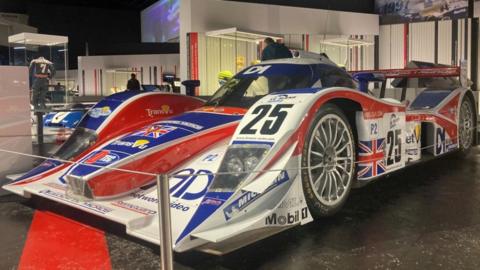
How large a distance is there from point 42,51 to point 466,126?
8.23 metres

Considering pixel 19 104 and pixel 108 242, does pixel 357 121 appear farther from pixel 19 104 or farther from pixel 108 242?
pixel 19 104

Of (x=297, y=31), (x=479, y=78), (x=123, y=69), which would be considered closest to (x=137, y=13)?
(x=123, y=69)

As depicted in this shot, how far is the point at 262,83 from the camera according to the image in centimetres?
406

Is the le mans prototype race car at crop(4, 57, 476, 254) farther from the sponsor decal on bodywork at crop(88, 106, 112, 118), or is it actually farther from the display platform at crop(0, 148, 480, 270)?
the display platform at crop(0, 148, 480, 270)

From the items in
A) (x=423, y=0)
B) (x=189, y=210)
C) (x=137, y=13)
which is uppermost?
(x=137, y=13)

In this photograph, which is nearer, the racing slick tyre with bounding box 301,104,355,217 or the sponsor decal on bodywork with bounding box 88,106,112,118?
the racing slick tyre with bounding box 301,104,355,217

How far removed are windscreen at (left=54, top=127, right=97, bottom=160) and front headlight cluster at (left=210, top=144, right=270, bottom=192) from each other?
60.2 inches

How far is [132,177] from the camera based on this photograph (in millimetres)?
3176

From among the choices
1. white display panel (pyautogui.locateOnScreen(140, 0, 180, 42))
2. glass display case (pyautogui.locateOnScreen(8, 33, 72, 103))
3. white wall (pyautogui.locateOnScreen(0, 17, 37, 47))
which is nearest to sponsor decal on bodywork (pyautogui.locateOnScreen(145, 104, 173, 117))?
glass display case (pyautogui.locateOnScreen(8, 33, 72, 103))

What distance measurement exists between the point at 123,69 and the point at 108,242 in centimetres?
1890

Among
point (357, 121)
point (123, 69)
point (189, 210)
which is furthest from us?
point (123, 69)

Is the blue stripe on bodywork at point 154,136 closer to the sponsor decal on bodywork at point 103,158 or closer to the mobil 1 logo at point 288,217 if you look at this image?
the sponsor decal on bodywork at point 103,158

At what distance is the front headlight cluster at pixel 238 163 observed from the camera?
2.62 meters

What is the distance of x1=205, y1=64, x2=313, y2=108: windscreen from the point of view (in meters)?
3.97
